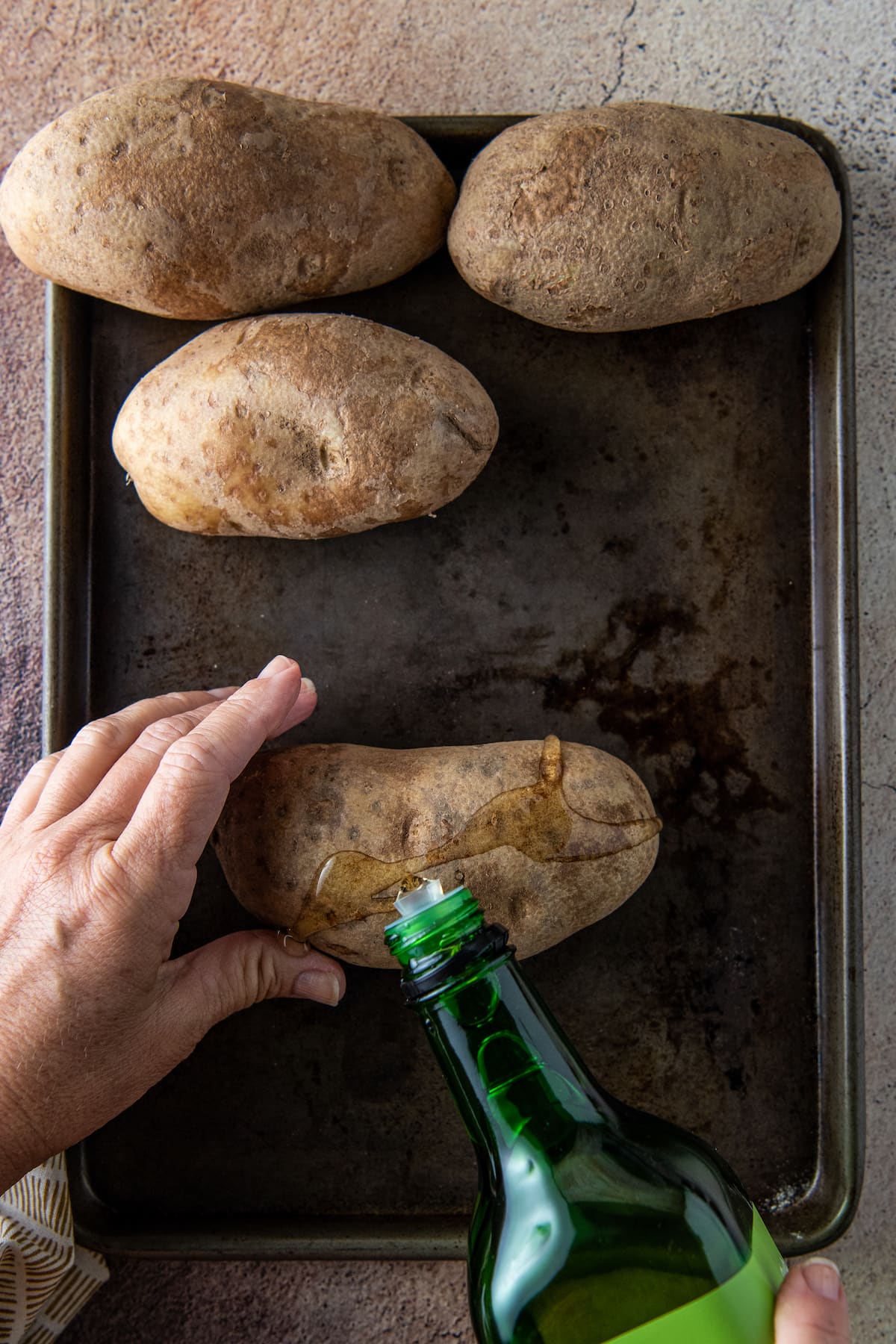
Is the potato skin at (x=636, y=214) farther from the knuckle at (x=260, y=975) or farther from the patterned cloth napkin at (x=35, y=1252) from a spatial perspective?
the patterned cloth napkin at (x=35, y=1252)

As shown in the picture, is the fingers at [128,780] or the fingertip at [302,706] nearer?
the fingers at [128,780]

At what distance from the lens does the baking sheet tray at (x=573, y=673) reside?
0.93 m

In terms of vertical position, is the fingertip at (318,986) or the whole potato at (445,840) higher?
the whole potato at (445,840)

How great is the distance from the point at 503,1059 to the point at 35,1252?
0.57 metres

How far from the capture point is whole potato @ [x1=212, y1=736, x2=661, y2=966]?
82cm

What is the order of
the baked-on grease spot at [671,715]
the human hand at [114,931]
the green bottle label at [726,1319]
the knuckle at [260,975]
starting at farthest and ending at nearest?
the baked-on grease spot at [671,715]
the knuckle at [260,975]
the human hand at [114,931]
the green bottle label at [726,1319]

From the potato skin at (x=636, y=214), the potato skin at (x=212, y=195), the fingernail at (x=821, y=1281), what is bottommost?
the fingernail at (x=821, y=1281)

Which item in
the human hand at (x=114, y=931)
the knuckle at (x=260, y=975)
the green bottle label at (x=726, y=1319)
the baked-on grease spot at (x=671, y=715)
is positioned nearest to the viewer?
the green bottle label at (x=726, y=1319)

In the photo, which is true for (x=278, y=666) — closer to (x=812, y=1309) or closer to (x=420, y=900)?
(x=420, y=900)

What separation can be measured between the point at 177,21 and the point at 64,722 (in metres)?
0.79

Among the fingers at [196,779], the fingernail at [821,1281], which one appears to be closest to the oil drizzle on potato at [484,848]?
the fingers at [196,779]

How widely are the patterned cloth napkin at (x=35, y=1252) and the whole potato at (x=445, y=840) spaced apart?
344 millimetres

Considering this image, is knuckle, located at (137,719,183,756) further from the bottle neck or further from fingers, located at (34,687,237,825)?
the bottle neck

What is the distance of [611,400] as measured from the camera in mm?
969
